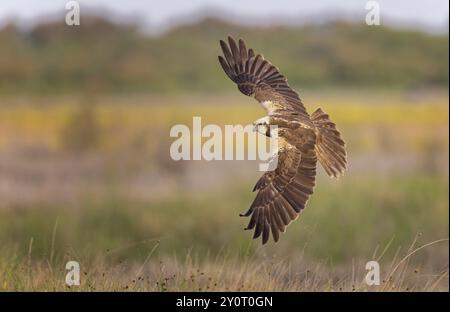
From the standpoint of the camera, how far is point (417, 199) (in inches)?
637

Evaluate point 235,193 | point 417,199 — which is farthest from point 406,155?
point 235,193

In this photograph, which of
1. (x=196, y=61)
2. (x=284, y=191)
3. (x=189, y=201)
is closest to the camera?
(x=284, y=191)

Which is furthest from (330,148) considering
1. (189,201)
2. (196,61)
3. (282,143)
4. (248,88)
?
(196,61)

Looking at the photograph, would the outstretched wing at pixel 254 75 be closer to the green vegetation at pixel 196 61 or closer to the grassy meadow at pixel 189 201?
the grassy meadow at pixel 189 201

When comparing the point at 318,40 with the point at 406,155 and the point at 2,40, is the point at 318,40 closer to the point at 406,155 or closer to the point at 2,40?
the point at 2,40

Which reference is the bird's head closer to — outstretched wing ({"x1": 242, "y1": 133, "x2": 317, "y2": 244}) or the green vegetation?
outstretched wing ({"x1": 242, "y1": 133, "x2": 317, "y2": 244})

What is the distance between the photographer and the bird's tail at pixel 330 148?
7.16 meters

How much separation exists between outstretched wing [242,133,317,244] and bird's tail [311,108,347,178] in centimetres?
27

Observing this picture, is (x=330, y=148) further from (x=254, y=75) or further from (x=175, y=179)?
(x=175, y=179)

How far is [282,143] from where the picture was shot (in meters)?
6.84

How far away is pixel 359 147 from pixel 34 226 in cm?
984

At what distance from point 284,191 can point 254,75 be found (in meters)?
1.18

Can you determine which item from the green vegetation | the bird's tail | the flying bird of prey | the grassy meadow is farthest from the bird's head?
the green vegetation

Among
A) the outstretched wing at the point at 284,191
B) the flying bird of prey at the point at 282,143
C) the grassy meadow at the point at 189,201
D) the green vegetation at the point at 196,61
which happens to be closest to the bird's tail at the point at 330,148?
the flying bird of prey at the point at 282,143
